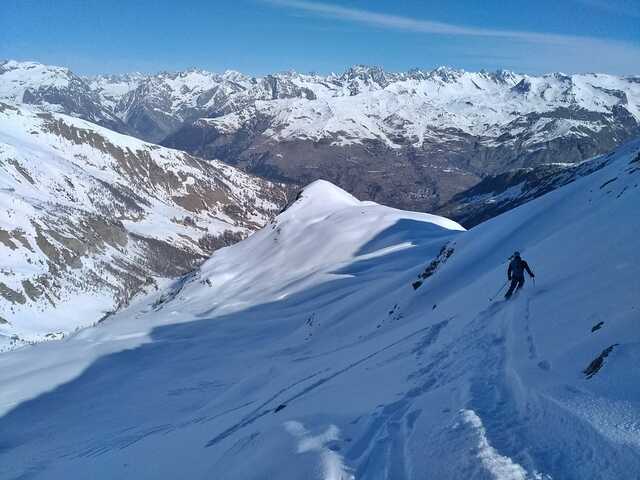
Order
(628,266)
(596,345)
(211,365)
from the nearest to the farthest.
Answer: (596,345)
(628,266)
(211,365)

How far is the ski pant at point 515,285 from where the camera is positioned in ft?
64.5

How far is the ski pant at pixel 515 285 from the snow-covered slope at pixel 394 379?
892 millimetres

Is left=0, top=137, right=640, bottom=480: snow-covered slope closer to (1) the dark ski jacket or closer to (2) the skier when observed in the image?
(2) the skier

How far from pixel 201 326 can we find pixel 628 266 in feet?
148

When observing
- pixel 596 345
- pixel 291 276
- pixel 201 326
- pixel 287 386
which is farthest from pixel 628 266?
pixel 291 276

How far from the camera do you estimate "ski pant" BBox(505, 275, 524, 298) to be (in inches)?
774

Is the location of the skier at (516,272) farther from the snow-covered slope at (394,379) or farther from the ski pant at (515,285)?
the snow-covered slope at (394,379)

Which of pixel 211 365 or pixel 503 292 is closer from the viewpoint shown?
pixel 503 292

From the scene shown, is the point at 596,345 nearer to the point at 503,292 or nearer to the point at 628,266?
the point at 628,266

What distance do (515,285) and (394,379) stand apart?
301 inches

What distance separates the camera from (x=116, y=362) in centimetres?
4419

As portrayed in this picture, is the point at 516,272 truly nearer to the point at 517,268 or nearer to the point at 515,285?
the point at 517,268

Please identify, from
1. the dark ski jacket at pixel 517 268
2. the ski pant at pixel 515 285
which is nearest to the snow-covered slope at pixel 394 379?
the ski pant at pixel 515 285

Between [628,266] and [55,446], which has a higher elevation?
[628,266]
